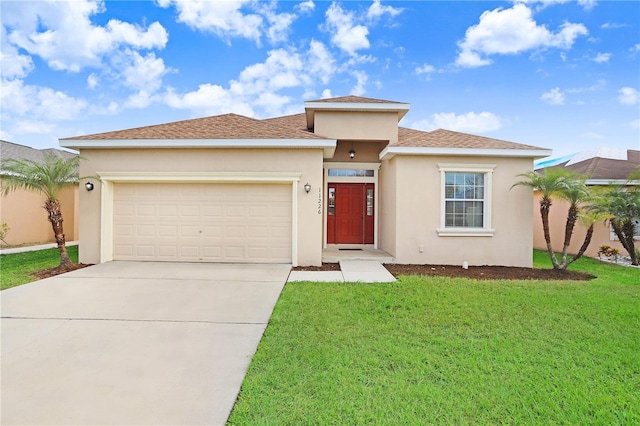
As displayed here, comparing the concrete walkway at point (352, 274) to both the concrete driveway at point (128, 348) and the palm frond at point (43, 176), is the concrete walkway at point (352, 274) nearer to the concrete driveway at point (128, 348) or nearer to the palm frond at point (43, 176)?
the concrete driveway at point (128, 348)

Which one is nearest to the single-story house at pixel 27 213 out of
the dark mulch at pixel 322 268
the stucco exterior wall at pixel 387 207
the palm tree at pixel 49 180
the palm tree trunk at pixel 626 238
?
the palm tree at pixel 49 180

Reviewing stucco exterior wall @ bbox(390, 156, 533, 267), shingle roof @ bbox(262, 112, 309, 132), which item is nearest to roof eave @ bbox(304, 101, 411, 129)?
stucco exterior wall @ bbox(390, 156, 533, 267)

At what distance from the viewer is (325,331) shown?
166 inches

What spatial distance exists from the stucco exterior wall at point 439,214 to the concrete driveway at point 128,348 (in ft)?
14.9

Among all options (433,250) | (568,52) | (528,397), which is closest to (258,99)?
(433,250)

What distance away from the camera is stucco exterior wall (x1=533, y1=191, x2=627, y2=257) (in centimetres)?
1191

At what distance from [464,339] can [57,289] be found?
7.48 metres

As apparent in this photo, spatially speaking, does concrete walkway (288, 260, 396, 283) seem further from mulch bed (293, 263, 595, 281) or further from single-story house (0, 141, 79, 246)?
single-story house (0, 141, 79, 246)

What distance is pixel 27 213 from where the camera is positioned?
1321 centimetres

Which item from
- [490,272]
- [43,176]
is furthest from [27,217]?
[490,272]

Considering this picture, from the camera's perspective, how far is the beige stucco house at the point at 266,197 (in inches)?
351

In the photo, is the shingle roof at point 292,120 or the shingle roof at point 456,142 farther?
the shingle roof at point 292,120

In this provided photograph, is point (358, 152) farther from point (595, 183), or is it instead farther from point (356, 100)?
point (595, 183)

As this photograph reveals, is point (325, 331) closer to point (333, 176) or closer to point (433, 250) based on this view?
point (433, 250)
